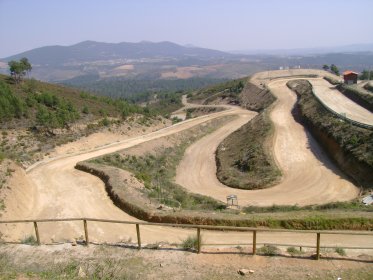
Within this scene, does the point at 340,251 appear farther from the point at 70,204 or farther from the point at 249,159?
the point at 249,159

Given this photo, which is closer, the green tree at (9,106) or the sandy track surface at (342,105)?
the sandy track surface at (342,105)

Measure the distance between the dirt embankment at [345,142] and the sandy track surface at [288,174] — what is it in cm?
96

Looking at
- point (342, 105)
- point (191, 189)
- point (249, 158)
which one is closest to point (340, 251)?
point (191, 189)

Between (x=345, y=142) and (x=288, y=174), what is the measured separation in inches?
277

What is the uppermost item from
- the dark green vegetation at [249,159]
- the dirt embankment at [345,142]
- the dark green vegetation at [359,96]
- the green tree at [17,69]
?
the green tree at [17,69]

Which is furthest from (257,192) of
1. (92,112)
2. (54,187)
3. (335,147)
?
(92,112)

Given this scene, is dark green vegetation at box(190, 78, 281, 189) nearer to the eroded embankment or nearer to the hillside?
the eroded embankment

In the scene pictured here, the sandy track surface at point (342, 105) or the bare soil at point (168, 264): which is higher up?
the bare soil at point (168, 264)

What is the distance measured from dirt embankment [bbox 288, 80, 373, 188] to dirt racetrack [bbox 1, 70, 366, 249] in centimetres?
111

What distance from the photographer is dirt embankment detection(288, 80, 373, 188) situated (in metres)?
30.3

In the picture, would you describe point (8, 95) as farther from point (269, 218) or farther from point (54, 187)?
point (269, 218)

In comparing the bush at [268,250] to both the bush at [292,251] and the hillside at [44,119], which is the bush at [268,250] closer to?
the bush at [292,251]

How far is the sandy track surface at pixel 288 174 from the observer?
93.9ft

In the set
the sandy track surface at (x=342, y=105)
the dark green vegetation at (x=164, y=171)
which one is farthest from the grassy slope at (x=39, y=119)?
the sandy track surface at (x=342, y=105)
